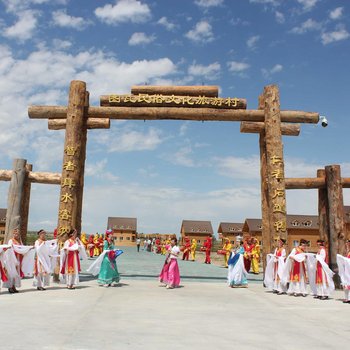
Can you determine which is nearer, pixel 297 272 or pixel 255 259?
pixel 297 272

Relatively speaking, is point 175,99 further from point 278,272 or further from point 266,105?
point 278,272

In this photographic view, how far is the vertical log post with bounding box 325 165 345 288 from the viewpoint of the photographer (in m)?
11.3

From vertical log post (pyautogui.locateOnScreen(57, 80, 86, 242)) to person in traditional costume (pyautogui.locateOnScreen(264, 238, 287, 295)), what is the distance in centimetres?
576

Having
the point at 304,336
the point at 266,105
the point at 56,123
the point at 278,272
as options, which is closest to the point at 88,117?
the point at 56,123

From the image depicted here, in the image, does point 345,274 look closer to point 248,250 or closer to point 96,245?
point 248,250

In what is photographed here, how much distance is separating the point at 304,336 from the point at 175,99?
339 inches

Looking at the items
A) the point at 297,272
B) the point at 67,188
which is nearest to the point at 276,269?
the point at 297,272

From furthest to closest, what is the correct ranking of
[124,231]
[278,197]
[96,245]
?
1. [124,231]
2. [96,245]
3. [278,197]

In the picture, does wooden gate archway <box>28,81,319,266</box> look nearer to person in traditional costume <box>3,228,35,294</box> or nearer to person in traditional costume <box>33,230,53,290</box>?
person in traditional costume <box>33,230,53,290</box>

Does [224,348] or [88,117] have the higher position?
[88,117]

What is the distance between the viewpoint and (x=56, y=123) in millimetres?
12172

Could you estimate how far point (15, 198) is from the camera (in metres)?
11.9

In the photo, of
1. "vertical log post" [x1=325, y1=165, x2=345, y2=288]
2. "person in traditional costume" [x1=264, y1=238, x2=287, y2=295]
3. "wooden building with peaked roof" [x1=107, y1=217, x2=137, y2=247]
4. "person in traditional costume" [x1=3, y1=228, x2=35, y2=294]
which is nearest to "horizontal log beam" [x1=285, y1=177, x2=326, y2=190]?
"vertical log post" [x1=325, y1=165, x2=345, y2=288]

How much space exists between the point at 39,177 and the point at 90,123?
2.36 metres
